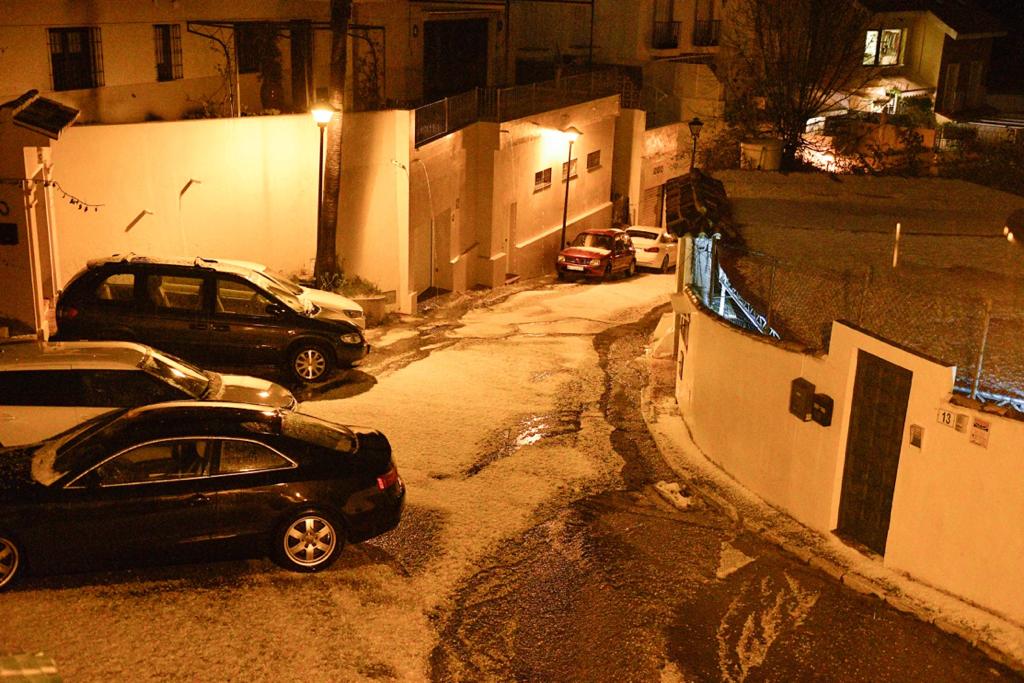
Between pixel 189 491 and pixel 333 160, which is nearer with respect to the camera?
pixel 189 491

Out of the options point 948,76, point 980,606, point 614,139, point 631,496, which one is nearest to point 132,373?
point 631,496

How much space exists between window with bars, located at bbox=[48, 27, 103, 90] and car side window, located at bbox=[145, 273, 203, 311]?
19.3 feet

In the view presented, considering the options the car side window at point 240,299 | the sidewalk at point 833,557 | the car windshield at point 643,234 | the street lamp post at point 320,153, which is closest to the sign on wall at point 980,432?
the sidewalk at point 833,557

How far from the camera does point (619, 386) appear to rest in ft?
52.7

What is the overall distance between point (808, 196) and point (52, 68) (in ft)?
45.6

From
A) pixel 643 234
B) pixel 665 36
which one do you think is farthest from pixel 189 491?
pixel 665 36

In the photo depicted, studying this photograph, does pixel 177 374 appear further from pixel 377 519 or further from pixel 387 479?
pixel 377 519

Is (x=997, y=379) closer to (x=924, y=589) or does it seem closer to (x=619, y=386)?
(x=924, y=589)

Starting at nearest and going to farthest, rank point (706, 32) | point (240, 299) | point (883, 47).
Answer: point (240, 299)
point (883, 47)
point (706, 32)

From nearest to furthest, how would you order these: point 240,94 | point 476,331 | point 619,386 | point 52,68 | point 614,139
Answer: point 619,386 < point 52,68 < point 476,331 < point 240,94 < point 614,139

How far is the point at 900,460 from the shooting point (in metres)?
10.1

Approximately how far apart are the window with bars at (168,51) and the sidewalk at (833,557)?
38.4 feet

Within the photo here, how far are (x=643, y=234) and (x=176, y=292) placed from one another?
63.0 feet

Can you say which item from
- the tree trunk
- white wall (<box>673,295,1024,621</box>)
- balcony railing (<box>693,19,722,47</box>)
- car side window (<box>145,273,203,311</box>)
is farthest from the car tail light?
balcony railing (<box>693,19,722,47</box>)
